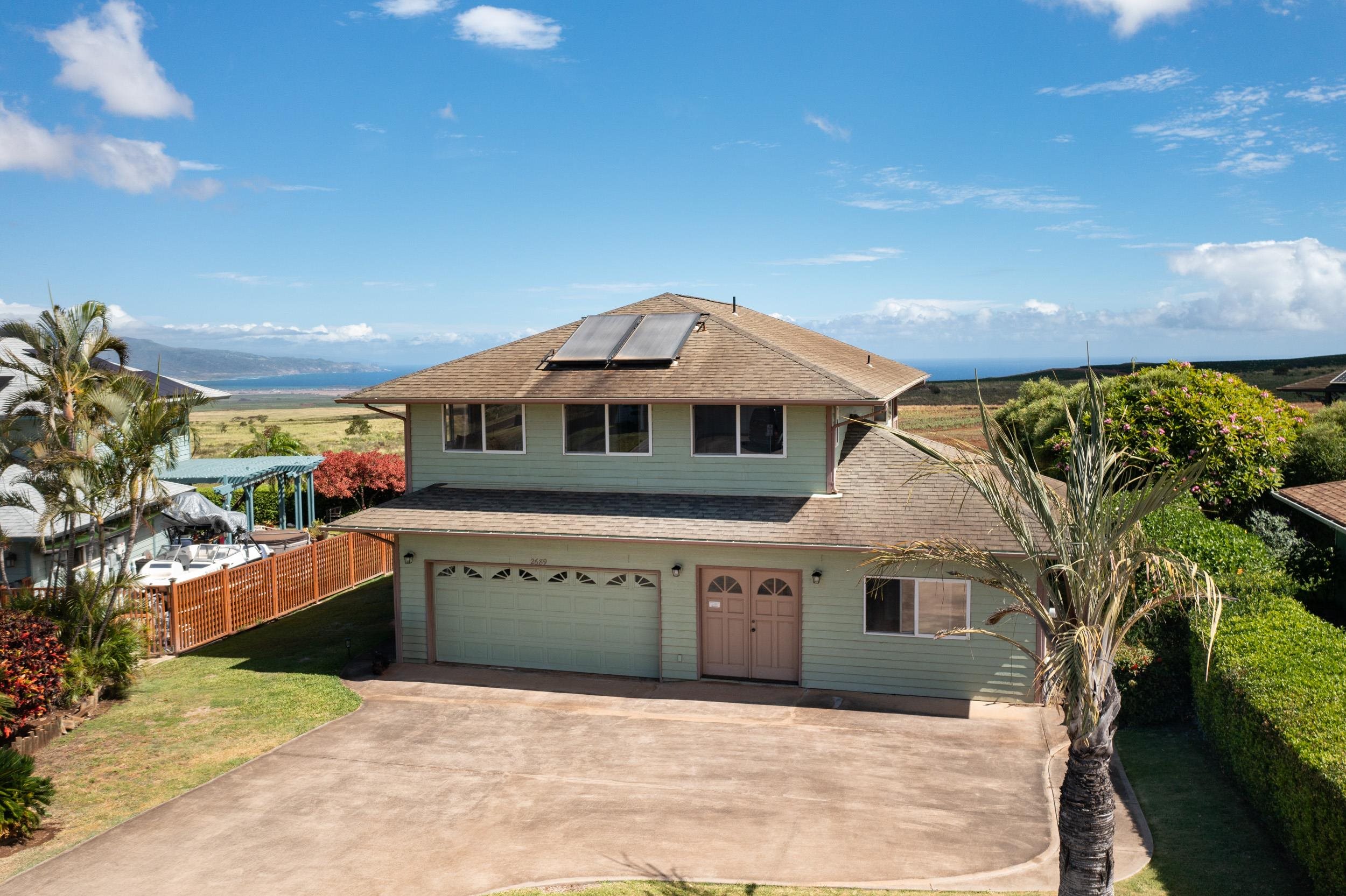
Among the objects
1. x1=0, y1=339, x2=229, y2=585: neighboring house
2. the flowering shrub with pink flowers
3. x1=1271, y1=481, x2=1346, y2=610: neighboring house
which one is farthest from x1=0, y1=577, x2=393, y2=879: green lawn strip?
x1=1271, y1=481, x2=1346, y2=610: neighboring house

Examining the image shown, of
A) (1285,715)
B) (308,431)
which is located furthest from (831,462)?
(308,431)

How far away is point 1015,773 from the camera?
1244cm

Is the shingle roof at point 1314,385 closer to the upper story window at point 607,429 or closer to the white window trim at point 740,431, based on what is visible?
the white window trim at point 740,431

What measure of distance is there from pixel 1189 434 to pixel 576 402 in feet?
45.0

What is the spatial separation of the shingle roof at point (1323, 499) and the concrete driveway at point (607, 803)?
21.3ft

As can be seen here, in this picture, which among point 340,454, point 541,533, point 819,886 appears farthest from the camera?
point 340,454

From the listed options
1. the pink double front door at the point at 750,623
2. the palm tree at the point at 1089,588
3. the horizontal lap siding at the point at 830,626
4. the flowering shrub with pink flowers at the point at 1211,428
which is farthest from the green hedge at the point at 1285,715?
the flowering shrub with pink flowers at the point at 1211,428

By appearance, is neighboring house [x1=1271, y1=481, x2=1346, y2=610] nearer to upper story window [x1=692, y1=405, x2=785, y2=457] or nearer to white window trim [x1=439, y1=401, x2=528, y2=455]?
upper story window [x1=692, y1=405, x2=785, y2=457]

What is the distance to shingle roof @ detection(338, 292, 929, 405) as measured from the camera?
16.2 meters

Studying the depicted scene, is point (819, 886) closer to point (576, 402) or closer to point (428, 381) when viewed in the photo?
point (576, 402)

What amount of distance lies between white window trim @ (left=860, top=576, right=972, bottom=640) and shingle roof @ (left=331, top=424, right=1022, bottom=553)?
0.81m

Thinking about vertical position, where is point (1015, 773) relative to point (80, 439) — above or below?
below

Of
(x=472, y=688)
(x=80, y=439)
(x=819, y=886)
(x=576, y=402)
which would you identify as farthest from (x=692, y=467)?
(x=80, y=439)

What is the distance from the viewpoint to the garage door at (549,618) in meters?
16.8
